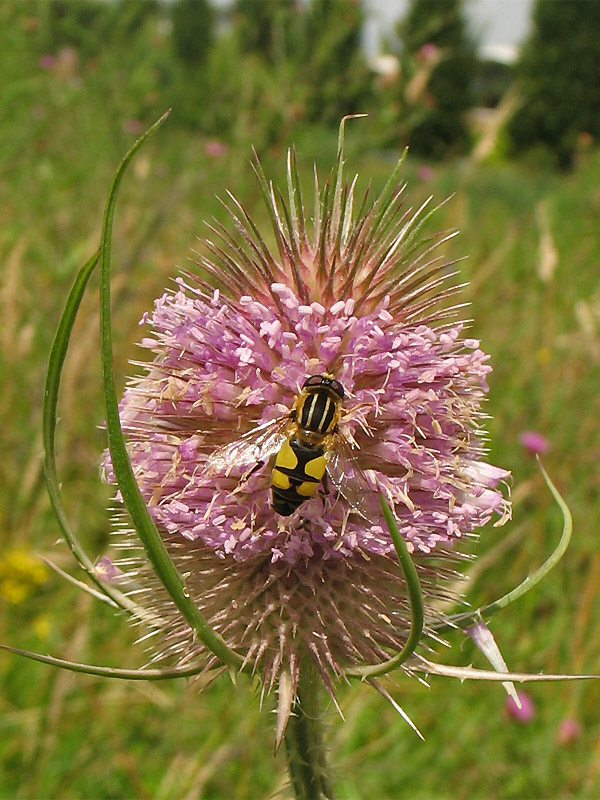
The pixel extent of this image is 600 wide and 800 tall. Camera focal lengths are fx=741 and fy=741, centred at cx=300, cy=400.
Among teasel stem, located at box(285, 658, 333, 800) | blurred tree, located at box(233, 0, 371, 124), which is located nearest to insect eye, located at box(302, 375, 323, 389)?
teasel stem, located at box(285, 658, 333, 800)

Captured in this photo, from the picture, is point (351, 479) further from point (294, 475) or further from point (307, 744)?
point (307, 744)

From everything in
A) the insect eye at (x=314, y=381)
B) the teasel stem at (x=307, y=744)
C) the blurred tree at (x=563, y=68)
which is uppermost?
the blurred tree at (x=563, y=68)

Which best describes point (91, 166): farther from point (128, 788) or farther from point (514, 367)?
point (128, 788)

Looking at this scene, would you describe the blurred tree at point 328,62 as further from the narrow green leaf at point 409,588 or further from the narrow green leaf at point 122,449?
the narrow green leaf at point 409,588

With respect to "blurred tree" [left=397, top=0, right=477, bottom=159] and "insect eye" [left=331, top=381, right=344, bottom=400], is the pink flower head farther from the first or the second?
"blurred tree" [left=397, top=0, right=477, bottom=159]

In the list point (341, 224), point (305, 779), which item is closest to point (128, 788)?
point (305, 779)

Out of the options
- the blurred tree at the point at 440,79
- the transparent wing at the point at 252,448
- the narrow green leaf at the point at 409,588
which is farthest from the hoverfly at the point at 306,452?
the blurred tree at the point at 440,79
